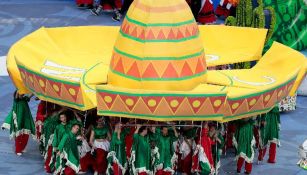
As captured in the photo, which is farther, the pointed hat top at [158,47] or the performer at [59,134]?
the performer at [59,134]

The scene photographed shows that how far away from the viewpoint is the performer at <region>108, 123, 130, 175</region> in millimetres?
14516

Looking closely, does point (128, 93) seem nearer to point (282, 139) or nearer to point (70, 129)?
point (70, 129)

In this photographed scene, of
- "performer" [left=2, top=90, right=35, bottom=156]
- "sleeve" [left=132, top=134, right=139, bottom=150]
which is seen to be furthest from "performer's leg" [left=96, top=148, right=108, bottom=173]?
"performer" [left=2, top=90, right=35, bottom=156]

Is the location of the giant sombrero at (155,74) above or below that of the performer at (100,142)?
above

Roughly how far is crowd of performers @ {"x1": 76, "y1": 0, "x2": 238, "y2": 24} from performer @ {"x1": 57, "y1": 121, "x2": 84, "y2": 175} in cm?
969

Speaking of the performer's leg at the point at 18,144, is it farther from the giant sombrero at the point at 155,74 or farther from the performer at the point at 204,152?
the performer at the point at 204,152

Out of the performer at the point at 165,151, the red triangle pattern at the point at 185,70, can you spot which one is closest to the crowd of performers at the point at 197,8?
the red triangle pattern at the point at 185,70

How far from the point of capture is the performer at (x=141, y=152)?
568 inches

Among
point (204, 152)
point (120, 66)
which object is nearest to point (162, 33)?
point (120, 66)

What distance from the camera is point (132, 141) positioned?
14570 millimetres

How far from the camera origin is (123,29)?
48.0 ft

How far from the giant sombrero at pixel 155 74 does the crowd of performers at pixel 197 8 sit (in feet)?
23.4

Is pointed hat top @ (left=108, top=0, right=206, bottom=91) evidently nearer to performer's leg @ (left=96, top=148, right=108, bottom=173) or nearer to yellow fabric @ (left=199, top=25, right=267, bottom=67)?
performer's leg @ (left=96, top=148, right=108, bottom=173)

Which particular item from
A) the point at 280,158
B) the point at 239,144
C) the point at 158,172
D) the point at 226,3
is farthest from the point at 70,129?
the point at 226,3
